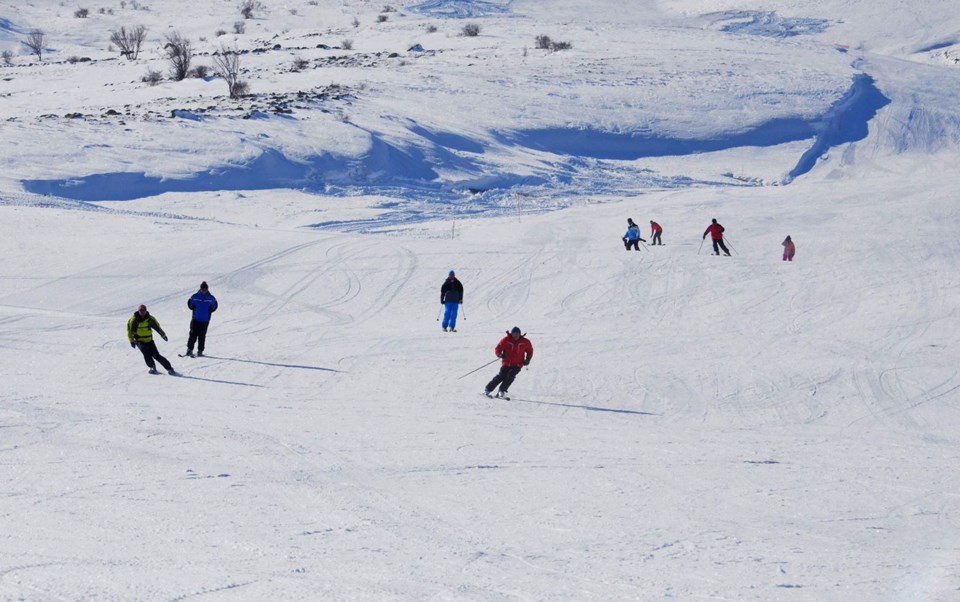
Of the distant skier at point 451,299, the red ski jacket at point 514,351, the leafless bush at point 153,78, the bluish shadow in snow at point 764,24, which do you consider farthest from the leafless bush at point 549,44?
the red ski jacket at point 514,351

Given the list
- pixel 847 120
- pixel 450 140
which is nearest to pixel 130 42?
pixel 450 140

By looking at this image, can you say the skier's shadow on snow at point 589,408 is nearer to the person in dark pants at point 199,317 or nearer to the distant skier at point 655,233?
the person in dark pants at point 199,317

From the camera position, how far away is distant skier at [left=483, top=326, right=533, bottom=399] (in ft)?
45.3

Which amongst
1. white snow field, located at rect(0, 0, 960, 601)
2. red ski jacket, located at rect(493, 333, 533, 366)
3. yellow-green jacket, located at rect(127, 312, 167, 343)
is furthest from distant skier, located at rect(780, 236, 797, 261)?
yellow-green jacket, located at rect(127, 312, 167, 343)

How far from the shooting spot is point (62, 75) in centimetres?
5031

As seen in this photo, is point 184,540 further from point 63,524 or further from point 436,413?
point 436,413

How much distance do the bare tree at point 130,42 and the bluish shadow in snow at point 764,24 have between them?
120 feet

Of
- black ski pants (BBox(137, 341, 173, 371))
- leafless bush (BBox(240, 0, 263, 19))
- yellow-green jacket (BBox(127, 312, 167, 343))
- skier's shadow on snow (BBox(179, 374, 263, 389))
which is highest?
leafless bush (BBox(240, 0, 263, 19))

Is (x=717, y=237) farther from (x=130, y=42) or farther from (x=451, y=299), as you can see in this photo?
(x=130, y=42)

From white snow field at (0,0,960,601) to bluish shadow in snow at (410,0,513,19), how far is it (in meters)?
19.6

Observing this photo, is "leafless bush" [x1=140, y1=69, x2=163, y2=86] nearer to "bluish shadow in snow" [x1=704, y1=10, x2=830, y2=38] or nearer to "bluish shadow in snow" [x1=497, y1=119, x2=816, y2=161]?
"bluish shadow in snow" [x1=497, y1=119, x2=816, y2=161]

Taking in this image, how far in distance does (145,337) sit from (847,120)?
3795cm

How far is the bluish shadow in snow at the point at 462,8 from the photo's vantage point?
233ft

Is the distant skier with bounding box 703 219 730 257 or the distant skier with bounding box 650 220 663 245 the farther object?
the distant skier with bounding box 650 220 663 245
